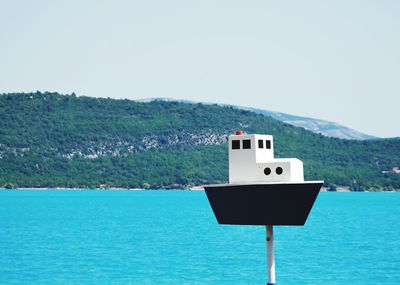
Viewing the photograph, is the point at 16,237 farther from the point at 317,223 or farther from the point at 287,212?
the point at 287,212

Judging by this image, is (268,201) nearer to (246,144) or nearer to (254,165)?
(254,165)

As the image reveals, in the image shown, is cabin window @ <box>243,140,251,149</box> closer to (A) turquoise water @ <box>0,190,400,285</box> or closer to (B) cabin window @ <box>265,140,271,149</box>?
(B) cabin window @ <box>265,140,271,149</box>

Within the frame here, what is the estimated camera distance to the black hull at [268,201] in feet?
78.8

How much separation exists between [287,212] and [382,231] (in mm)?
94945

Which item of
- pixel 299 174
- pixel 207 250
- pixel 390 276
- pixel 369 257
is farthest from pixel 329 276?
pixel 299 174

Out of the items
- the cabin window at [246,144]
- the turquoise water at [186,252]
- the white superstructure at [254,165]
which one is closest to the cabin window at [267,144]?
the white superstructure at [254,165]

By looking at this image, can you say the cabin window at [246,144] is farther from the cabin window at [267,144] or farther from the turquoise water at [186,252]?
the turquoise water at [186,252]

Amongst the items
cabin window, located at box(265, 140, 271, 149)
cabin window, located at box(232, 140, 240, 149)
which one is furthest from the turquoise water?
cabin window, located at box(232, 140, 240, 149)

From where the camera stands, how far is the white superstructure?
80.8 feet

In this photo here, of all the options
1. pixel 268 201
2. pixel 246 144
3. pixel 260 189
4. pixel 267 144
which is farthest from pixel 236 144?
pixel 268 201

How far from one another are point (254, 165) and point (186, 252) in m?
62.4

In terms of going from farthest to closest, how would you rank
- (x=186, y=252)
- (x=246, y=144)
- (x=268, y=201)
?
(x=186, y=252), (x=246, y=144), (x=268, y=201)

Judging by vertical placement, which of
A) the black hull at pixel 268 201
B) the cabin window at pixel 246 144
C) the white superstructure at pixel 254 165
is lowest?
the black hull at pixel 268 201

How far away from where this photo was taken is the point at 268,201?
24.2 metres
